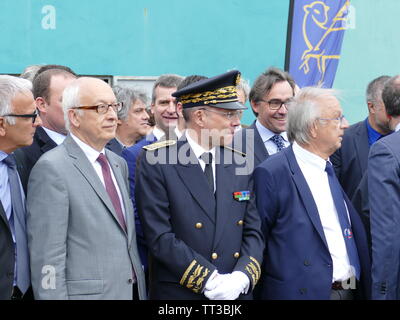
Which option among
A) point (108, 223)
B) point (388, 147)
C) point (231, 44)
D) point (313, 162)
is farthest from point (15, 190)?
point (231, 44)

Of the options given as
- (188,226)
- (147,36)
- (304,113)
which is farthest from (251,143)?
(147,36)

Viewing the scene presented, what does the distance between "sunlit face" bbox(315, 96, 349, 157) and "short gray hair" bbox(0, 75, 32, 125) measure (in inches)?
75.6

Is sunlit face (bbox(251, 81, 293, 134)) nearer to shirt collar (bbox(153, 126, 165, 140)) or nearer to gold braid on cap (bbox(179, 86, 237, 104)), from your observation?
shirt collar (bbox(153, 126, 165, 140))

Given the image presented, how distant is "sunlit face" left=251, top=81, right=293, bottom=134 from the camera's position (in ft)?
17.0

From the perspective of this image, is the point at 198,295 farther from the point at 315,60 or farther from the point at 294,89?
the point at 315,60

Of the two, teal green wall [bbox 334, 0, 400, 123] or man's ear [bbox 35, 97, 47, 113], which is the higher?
teal green wall [bbox 334, 0, 400, 123]

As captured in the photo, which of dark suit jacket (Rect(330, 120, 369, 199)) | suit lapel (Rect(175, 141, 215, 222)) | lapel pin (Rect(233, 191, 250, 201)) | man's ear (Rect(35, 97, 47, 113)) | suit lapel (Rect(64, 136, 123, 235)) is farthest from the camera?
dark suit jacket (Rect(330, 120, 369, 199))

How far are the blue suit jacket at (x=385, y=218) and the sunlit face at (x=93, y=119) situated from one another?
1759mm

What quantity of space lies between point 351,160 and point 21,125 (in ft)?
9.94

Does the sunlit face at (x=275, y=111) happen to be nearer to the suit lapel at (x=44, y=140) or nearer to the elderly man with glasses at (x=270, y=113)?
the elderly man with glasses at (x=270, y=113)

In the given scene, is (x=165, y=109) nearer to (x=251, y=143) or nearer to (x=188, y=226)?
(x=251, y=143)

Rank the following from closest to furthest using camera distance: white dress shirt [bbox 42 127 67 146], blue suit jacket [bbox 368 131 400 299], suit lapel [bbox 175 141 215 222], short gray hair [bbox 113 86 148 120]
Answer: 1. suit lapel [bbox 175 141 215 222]
2. blue suit jacket [bbox 368 131 400 299]
3. white dress shirt [bbox 42 127 67 146]
4. short gray hair [bbox 113 86 148 120]

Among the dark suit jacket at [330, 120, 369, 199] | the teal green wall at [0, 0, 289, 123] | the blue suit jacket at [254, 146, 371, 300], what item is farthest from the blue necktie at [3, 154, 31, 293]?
the teal green wall at [0, 0, 289, 123]

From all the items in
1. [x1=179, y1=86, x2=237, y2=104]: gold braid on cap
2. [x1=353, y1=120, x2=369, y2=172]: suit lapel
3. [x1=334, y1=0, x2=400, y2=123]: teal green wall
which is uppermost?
[x1=334, y1=0, x2=400, y2=123]: teal green wall
